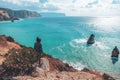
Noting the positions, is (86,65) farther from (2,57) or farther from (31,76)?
(31,76)

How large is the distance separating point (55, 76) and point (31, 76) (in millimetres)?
5513

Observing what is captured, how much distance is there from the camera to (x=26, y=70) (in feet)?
184

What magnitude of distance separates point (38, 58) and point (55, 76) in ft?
35.0

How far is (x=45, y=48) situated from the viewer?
12850 cm

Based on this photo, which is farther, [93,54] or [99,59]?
[93,54]

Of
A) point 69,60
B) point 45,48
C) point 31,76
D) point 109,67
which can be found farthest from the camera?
point 45,48

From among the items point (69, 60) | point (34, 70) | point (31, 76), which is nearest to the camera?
point (31, 76)

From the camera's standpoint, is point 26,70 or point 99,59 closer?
point 26,70

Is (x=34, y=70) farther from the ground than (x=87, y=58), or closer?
farther from the ground

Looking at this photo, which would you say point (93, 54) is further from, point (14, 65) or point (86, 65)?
point (14, 65)

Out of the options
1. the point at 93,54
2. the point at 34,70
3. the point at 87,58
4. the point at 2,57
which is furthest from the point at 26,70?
the point at 93,54

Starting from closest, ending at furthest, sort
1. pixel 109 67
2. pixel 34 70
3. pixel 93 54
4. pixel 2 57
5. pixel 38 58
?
1. pixel 34 70
2. pixel 38 58
3. pixel 2 57
4. pixel 109 67
5. pixel 93 54

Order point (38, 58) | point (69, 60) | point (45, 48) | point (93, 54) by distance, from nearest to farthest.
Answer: point (38, 58) → point (69, 60) → point (93, 54) → point (45, 48)

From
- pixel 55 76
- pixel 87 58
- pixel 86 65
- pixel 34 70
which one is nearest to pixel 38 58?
A: pixel 34 70
